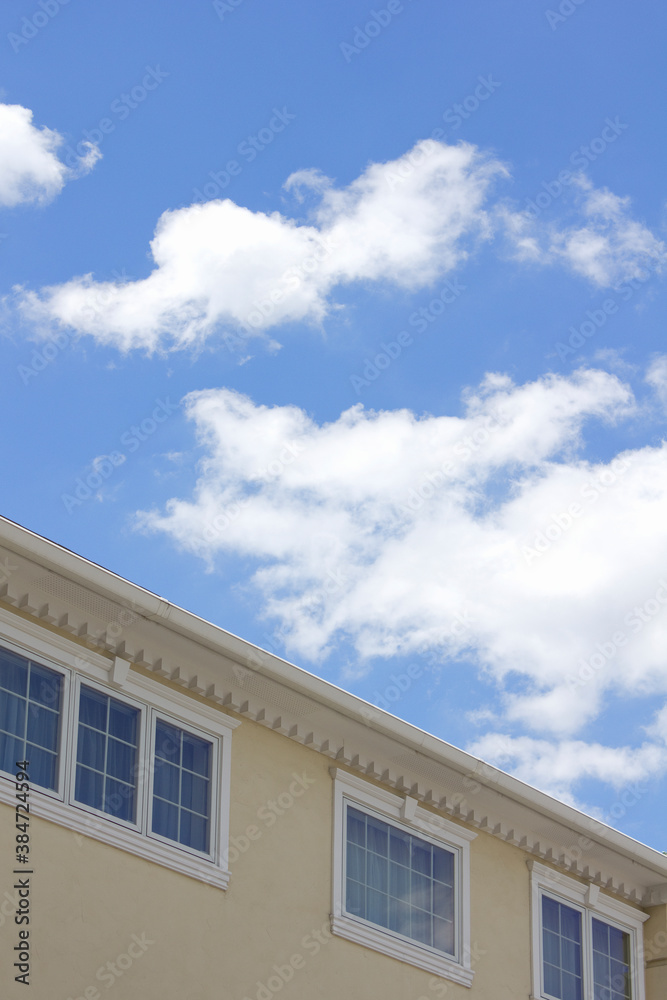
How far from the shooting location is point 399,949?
14.7 m

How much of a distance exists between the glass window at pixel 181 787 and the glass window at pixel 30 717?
3.97 feet

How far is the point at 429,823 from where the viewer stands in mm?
15625

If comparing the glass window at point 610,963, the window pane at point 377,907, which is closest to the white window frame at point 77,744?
the window pane at point 377,907

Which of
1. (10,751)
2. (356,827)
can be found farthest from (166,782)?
(356,827)

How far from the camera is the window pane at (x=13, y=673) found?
11992 millimetres

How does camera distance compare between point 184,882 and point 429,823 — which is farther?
point 429,823

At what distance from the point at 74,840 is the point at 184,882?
4.30ft

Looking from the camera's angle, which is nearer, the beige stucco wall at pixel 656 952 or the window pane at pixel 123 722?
the window pane at pixel 123 722

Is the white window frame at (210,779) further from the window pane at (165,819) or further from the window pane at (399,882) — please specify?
the window pane at (399,882)

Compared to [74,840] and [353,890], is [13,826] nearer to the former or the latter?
[74,840]

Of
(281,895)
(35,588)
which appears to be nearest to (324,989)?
(281,895)

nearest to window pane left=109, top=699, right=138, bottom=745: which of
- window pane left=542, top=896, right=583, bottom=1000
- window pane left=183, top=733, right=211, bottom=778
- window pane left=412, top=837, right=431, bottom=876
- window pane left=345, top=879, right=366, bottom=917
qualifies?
window pane left=183, top=733, right=211, bottom=778

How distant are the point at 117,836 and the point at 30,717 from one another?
1.32 metres

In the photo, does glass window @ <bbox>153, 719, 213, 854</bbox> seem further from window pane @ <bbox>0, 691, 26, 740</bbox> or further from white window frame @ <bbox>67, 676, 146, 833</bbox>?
window pane @ <bbox>0, 691, 26, 740</bbox>
